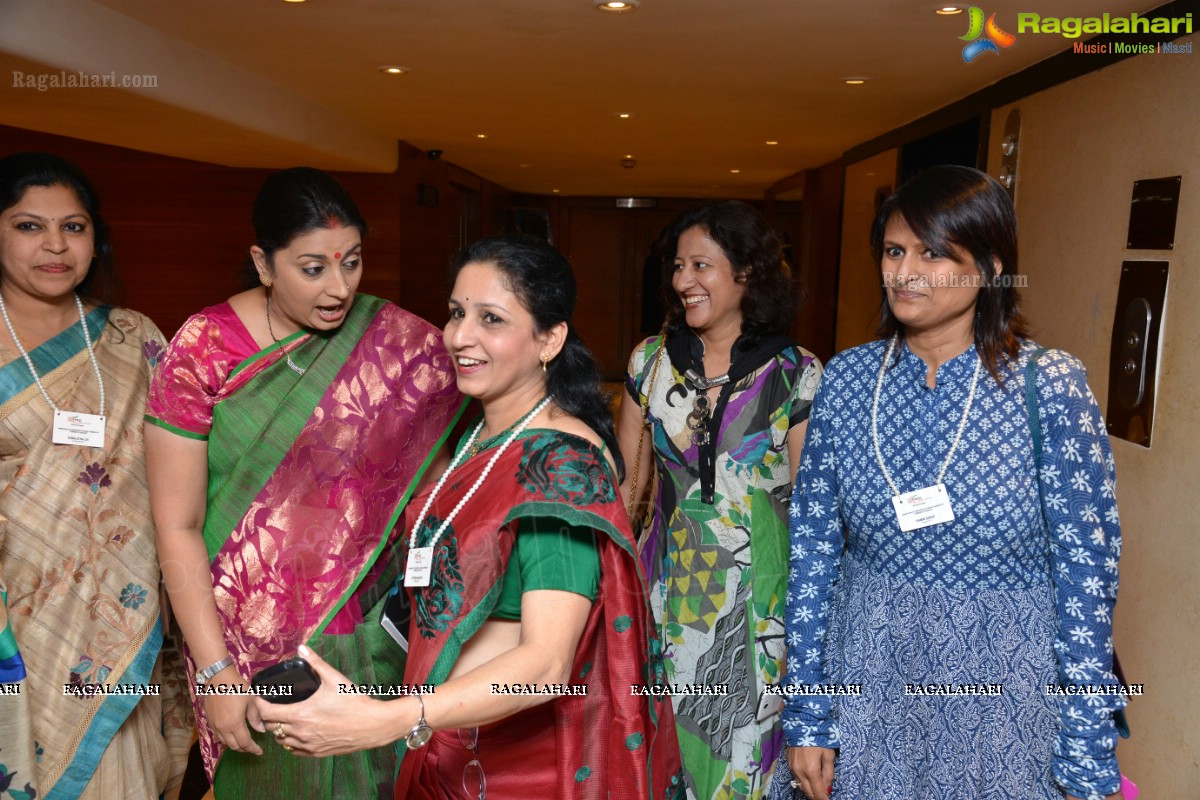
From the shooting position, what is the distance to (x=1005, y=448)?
138 cm

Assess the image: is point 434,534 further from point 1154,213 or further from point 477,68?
point 477,68

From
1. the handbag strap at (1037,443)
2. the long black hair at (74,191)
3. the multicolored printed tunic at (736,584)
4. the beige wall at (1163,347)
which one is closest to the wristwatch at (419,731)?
the handbag strap at (1037,443)

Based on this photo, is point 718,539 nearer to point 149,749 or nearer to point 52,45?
point 149,749

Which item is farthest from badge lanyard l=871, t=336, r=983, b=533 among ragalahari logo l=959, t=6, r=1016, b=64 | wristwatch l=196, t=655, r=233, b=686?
ragalahari logo l=959, t=6, r=1016, b=64

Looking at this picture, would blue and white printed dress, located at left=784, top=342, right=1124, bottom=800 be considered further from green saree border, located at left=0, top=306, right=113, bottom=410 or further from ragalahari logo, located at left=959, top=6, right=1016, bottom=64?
ragalahari logo, located at left=959, top=6, right=1016, bottom=64

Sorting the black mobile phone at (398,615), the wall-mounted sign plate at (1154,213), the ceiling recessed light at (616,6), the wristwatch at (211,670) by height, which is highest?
the ceiling recessed light at (616,6)

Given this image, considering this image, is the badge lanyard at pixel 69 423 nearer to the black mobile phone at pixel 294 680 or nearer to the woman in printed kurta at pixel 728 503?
the black mobile phone at pixel 294 680

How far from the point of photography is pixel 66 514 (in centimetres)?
185

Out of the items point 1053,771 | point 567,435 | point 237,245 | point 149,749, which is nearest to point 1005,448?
point 1053,771

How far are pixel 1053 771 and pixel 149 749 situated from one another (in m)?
1.80

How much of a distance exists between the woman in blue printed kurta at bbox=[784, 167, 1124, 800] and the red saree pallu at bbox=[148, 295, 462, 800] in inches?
30.0

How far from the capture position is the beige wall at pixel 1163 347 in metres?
2.39

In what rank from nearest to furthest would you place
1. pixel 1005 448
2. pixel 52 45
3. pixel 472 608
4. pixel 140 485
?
pixel 472 608, pixel 1005 448, pixel 140 485, pixel 52 45

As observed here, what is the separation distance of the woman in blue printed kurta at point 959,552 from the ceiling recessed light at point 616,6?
1.69 m
